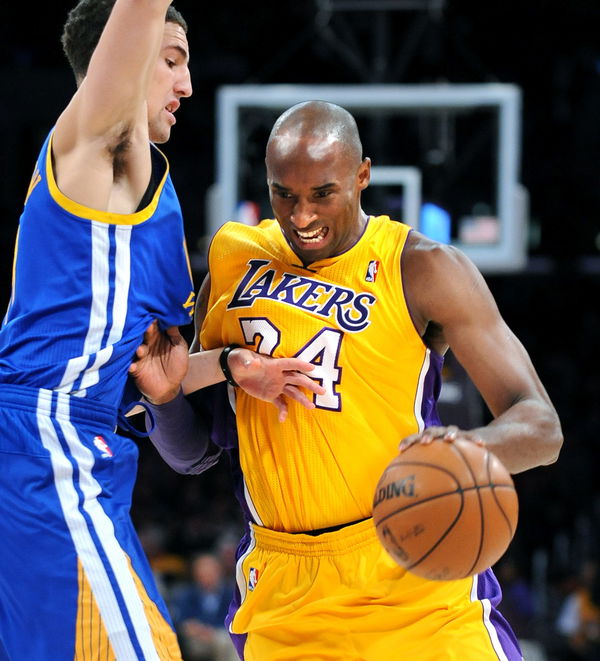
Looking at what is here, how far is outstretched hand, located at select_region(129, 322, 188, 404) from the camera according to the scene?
3.30 meters

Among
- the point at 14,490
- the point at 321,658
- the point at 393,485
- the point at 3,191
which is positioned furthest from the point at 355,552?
the point at 3,191

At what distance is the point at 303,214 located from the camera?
133 inches

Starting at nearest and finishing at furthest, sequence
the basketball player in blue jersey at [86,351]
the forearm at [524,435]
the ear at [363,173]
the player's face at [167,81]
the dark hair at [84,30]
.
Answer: the basketball player in blue jersey at [86,351]
the forearm at [524,435]
the dark hair at [84,30]
the player's face at [167,81]
the ear at [363,173]

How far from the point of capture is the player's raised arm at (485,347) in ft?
9.98

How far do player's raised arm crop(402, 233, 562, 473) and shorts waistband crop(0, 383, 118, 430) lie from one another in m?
1.07

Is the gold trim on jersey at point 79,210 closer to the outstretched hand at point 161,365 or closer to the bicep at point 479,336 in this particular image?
the outstretched hand at point 161,365

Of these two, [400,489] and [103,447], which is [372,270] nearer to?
[400,489]

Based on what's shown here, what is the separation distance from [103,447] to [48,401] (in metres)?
0.19

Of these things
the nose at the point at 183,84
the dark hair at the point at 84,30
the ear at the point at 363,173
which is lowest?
the ear at the point at 363,173

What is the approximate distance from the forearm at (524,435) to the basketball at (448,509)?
0.22 meters

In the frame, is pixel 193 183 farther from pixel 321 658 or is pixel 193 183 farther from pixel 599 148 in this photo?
pixel 321 658

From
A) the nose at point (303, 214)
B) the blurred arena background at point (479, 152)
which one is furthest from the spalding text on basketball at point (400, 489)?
the blurred arena background at point (479, 152)

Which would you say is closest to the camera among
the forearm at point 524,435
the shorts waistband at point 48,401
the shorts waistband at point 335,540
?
the shorts waistband at point 48,401

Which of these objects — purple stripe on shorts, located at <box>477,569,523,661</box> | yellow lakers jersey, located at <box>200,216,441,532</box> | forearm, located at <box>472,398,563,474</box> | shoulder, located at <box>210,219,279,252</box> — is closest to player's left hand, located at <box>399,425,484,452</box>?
forearm, located at <box>472,398,563,474</box>
